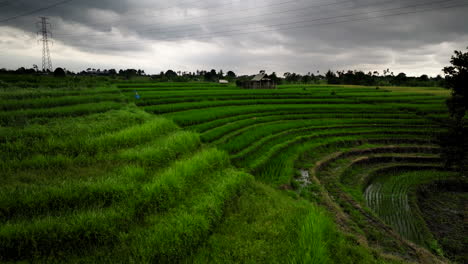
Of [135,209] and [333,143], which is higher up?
[135,209]

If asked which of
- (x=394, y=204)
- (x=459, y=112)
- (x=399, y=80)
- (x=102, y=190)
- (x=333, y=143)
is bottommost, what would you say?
(x=394, y=204)

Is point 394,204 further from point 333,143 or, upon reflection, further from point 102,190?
point 102,190

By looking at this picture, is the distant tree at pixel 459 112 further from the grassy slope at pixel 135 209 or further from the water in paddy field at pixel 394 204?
the grassy slope at pixel 135 209

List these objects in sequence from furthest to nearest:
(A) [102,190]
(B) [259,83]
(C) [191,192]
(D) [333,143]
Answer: (B) [259,83]
(D) [333,143]
(C) [191,192]
(A) [102,190]

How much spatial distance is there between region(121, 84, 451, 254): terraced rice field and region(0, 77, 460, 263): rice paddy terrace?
94 mm

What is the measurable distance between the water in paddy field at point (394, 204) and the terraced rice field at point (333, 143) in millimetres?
36

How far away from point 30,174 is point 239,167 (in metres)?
6.12

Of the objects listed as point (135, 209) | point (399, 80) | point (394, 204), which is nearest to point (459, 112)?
point (394, 204)

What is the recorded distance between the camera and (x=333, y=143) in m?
13.5

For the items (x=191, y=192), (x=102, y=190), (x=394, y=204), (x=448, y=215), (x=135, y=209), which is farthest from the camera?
(x=394, y=204)

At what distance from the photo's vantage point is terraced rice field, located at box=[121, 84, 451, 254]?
905 cm

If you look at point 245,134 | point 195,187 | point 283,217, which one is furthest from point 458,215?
point 195,187

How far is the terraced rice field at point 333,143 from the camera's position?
29.7 feet

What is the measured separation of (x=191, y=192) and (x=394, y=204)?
802cm
